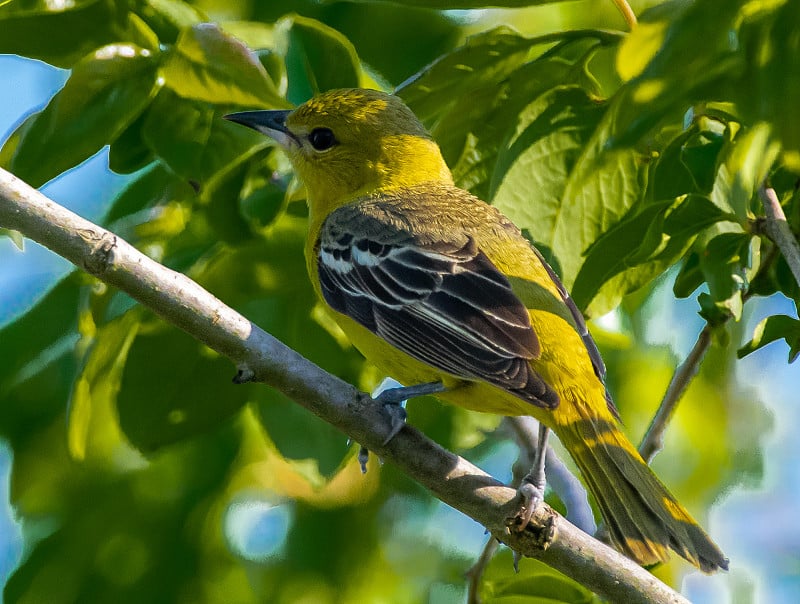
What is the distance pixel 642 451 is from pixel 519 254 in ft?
3.21

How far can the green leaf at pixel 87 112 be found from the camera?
10.0 ft

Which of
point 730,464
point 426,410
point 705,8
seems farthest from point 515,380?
point 730,464

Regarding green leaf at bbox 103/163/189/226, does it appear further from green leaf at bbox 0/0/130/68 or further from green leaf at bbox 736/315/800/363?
green leaf at bbox 736/315/800/363

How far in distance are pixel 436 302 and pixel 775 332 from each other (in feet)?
4.32

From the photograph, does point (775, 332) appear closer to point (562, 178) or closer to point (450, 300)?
point (562, 178)

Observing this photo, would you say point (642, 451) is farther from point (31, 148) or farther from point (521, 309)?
point (31, 148)

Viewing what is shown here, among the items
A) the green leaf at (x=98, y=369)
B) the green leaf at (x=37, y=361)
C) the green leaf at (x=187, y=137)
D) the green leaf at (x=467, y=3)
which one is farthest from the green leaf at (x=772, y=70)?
the green leaf at (x=37, y=361)

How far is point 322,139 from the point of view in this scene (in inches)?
194

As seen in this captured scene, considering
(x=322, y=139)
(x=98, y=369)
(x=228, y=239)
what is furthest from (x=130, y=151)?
(x=322, y=139)

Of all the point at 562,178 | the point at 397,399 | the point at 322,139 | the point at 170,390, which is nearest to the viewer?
the point at 562,178

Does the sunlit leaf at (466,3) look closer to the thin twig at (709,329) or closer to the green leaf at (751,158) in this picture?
the thin twig at (709,329)

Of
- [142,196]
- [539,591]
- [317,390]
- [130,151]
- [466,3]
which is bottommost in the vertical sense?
[539,591]

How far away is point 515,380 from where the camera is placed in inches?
132

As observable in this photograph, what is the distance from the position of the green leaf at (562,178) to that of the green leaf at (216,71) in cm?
73
